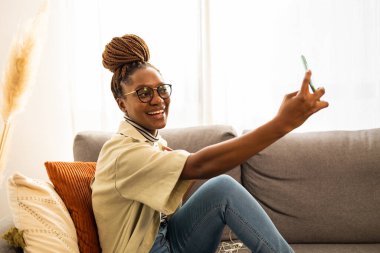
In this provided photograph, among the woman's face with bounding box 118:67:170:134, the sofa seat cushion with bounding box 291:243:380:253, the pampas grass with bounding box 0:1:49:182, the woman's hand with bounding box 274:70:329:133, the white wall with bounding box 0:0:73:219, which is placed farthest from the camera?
the white wall with bounding box 0:0:73:219

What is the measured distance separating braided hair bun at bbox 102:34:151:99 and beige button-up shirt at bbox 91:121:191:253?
162 mm

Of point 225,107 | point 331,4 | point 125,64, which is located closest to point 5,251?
point 125,64

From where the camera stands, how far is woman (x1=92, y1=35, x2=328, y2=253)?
1.17 m

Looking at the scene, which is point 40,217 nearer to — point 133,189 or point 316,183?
point 133,189

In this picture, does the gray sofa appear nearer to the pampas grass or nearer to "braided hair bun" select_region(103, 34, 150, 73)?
the pampas grass

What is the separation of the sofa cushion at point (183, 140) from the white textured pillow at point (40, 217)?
1.73ft

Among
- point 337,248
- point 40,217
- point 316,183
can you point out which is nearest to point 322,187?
point 316,183

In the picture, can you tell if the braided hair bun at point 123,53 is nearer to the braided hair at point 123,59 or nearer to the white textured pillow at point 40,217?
the braided hair at point 123,59

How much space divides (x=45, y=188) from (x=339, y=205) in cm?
127

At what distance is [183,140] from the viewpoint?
200 cm

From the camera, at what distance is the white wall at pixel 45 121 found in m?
2.40

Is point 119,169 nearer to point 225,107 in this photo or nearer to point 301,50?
point 225,107

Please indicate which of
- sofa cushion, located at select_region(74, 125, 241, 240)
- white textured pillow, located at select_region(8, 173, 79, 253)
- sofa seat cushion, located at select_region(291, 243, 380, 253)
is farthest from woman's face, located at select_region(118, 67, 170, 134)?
sofa seat cushion, located at select_region(291, 243, 380, 253)

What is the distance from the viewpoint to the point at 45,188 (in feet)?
4.68
